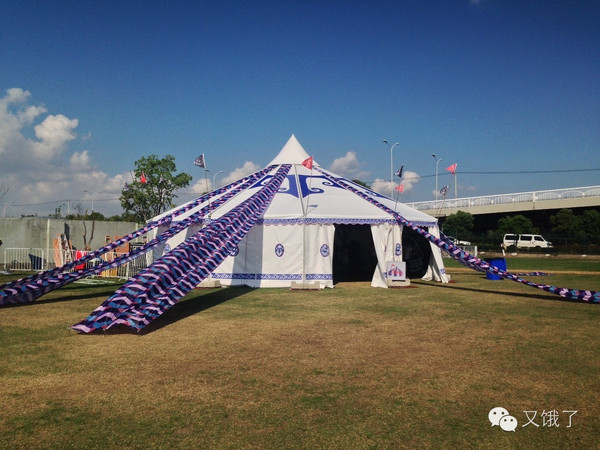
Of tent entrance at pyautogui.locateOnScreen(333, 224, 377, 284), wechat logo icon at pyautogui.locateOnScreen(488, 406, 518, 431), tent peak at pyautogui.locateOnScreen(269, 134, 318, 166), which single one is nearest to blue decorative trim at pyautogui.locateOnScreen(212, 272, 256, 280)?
tent peak at pyautogui.locateOnScreen(269, 134, 318, 166)

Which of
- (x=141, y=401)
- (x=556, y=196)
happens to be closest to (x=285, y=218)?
(x=141, y=401)

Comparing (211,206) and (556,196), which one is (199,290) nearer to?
(211,206)

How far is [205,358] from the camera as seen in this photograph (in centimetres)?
632

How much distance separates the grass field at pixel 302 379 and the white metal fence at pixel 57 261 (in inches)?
338

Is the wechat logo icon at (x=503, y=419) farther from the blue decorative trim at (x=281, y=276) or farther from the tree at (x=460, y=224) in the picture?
the tree at (x=460, y=224)

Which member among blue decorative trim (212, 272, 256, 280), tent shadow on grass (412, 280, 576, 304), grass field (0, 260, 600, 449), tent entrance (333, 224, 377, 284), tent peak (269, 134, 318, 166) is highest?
tent peak (269, 134, 318, 166)

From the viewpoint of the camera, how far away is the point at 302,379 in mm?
5402

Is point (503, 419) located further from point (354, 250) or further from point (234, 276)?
point (354, 250)

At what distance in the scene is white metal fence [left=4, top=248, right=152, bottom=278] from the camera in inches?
731

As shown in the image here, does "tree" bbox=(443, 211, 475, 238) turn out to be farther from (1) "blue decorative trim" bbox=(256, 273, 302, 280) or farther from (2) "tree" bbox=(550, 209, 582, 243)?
(1) "blue decorative trim" bbox=(256, 273, 302, 280)

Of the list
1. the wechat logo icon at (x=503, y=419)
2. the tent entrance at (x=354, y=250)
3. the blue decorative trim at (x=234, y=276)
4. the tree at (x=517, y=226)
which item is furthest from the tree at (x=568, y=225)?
the wechat logo icon at (x=503, y=419)

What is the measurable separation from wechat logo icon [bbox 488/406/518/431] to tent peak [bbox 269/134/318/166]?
16679mm

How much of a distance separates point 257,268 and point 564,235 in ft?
110

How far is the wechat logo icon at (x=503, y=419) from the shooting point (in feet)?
13.4
